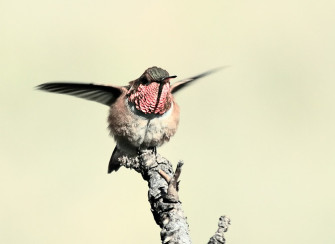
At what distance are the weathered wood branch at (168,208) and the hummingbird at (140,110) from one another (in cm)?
61

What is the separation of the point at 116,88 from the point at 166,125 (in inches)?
Answer: 14.9

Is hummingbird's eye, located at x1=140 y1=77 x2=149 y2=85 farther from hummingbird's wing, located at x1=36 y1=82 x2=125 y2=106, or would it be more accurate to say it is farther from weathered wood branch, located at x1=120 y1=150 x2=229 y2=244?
weathered wood branch, located at x1=120 y1=150 x2=229 y2=244

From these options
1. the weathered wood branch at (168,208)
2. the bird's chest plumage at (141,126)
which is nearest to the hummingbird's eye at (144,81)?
the bird's chest plumage at (141,126)

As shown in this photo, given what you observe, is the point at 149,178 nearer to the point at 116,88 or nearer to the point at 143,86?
the point at 143,86

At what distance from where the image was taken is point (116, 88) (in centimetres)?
326

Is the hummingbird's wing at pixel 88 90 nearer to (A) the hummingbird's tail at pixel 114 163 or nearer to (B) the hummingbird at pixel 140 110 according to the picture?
(B) the hummingbird at pixel 140 110

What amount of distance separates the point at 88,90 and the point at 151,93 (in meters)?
0.41

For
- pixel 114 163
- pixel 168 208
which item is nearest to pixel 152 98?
pixel 114 163

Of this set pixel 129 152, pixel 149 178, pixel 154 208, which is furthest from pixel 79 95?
pixel 154 208

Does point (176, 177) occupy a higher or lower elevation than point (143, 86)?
lower

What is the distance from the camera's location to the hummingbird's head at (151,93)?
2918 millimetres

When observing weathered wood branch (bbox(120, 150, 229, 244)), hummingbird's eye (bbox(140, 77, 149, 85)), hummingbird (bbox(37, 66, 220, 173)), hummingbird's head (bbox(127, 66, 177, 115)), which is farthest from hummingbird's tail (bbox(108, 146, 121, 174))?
weathered wood branch (bbox(120, 150, 229, 244))

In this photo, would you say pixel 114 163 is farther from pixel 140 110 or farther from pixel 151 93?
pixel 151 93

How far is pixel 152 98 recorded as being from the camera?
3018 mm
